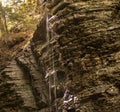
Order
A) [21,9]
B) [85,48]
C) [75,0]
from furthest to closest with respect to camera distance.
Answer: [21,9]
[75,0]
[85,48]

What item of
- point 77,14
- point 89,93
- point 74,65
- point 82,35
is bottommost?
point 89,93

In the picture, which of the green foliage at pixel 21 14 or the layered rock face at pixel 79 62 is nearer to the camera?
the layered rock face at pixel 79 62

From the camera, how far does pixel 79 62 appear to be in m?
9.16

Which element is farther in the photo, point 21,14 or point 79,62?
point 21,14

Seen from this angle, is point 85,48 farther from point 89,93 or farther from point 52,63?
point 52,63

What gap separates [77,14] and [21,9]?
866 centimetres

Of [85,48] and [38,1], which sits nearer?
[85,48]

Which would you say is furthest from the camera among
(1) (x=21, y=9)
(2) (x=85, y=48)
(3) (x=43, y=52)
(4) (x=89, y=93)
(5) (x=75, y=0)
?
(1) (x=21, y=9)

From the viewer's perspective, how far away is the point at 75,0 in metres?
9.88

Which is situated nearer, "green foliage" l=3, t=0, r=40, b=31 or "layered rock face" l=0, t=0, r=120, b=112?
"layered rock face" l=0, t=0, r=120, b=112

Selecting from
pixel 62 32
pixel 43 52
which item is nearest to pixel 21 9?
pixel 43 52

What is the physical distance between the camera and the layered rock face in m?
8.59

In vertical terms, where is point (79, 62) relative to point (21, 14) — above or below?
below

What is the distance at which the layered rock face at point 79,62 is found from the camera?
28.2ft
